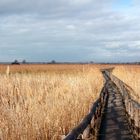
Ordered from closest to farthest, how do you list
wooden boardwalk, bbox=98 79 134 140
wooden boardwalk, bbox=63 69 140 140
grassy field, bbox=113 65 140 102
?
wooden boardwalk, bbox=63 69 140 140, wooden boardwalk, bbox=98 79 134 140, grassy field, bbox=113 65 140 102

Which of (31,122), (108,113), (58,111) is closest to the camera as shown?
(31,122)

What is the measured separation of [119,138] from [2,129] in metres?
4.13

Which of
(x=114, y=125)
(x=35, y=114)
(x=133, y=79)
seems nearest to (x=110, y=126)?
(x=114, y=125)

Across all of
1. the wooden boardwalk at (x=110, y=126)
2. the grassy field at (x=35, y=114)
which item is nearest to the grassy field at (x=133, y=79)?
the wooden boardwalk at (x=110, y=126)

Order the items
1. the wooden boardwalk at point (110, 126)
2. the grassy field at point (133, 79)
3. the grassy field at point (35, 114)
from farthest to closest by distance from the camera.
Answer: the grassy field at point (133, 79), the wooden boardwalk at point (110, 126), the grassy field at point (35, 114)

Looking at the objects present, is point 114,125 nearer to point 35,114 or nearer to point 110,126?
point 110,126

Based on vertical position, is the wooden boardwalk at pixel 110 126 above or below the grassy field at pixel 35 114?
below

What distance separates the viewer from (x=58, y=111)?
32.0 feet

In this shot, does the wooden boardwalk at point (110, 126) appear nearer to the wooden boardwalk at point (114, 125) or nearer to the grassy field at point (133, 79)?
the wooden boardwalk at point (114, 125)

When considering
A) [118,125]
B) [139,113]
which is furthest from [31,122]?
[118,125]

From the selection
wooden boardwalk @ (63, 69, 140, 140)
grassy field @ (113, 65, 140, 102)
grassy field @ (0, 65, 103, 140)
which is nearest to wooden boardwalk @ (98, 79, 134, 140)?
wooden boardwalk @ (63, 69, 140, 140)

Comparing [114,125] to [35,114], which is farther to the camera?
[114,125]

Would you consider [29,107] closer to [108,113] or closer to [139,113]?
[139,113]

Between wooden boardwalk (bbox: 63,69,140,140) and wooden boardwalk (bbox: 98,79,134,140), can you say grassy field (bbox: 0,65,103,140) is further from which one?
wooden boardwalk (bbox: 98,79,134,140)
